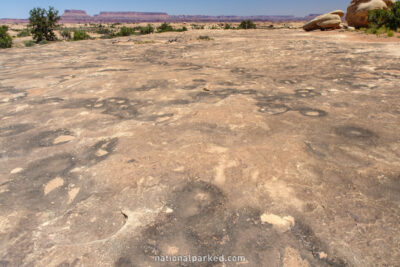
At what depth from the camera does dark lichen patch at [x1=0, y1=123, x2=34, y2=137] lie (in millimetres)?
2145

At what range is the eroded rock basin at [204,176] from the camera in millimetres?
1068

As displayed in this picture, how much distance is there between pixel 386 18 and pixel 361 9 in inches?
90.0

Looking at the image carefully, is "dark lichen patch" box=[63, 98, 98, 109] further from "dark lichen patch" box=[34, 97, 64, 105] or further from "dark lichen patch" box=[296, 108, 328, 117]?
"dark lichen patch" box=[296, 108, 328, 117]

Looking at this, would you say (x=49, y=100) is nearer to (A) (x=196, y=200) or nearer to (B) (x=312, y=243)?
(A) (x=196, y=200)

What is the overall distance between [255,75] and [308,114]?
5.32 feet

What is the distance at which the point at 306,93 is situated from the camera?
284 cm

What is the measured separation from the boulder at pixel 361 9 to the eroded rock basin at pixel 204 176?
33.8ft

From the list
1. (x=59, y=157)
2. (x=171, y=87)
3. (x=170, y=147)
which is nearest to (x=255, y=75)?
(x=171, y=87)

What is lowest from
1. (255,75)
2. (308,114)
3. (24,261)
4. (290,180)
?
(24,261)

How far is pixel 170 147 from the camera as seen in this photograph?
1795 mm

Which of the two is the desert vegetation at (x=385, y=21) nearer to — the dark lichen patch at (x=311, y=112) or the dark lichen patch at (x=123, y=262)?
the dark lichen patch at (x=311, y=112)

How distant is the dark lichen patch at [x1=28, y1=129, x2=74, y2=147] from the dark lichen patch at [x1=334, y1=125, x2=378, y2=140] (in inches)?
81.7

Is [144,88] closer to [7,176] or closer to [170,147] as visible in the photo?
[170,147]

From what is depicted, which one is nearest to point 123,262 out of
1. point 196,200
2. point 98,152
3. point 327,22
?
point 196,200
